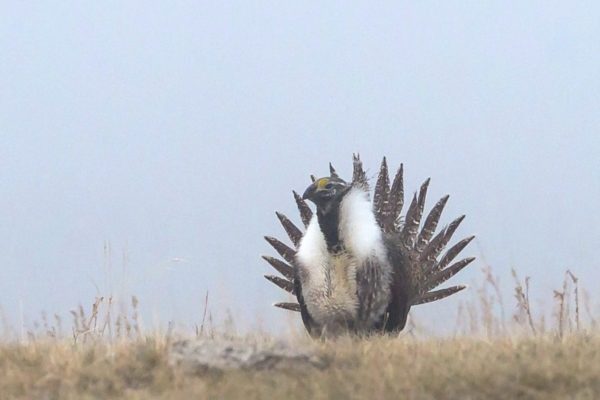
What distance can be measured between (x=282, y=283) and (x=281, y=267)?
0.56ft

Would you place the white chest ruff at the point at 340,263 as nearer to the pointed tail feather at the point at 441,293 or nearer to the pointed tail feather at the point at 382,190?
the pointed tail feather at the point at 382,190

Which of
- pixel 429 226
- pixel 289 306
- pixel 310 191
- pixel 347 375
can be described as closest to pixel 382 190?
pixel 429 226

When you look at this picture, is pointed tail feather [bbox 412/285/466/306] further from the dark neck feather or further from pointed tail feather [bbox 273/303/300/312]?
the dark neck feather

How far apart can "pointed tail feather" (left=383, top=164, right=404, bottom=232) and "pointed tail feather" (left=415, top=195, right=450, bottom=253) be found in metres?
0.30

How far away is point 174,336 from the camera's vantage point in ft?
22.1

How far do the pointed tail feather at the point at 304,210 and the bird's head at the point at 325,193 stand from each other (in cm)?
66

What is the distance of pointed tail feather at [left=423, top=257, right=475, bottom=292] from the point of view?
8359 millimetres

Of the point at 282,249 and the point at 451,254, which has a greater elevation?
the point at 282,249

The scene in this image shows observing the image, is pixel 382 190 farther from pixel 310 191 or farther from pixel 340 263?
pixel 340 263

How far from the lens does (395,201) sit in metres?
8.20

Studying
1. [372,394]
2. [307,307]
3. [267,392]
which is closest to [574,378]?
[372,394]

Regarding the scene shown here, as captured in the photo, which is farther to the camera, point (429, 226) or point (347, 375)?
point (429, 226)

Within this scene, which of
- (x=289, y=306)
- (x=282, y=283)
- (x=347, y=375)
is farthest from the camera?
(x=289, y=306)

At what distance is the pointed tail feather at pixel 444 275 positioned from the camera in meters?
8.36
